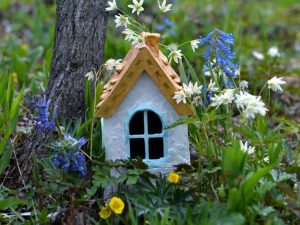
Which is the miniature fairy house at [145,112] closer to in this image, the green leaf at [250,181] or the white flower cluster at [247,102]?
the white flower cluster at [247,102]

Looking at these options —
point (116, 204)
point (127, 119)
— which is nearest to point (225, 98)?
point (127, 119)

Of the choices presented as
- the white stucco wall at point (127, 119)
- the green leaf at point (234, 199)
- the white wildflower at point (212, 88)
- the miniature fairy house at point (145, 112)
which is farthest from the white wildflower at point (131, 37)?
the green leaf at point (234, 199)

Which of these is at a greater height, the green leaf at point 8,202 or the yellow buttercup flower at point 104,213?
the green leaf at point 8,202

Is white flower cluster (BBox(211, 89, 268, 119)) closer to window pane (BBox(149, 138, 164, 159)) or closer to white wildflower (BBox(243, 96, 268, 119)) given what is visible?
white wildflower (BBox(243, 96, 268, 119))

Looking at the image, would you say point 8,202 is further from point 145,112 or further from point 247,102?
point 247,102

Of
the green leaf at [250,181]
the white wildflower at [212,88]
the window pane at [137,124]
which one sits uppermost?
the white wildflower at [212,88]

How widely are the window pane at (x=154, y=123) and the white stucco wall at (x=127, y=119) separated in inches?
1.7

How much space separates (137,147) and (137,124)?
0.10 metres

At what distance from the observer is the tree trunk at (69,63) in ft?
9.84

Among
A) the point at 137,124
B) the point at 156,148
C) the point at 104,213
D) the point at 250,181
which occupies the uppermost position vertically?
the point at 137,124

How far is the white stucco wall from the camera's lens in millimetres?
2627

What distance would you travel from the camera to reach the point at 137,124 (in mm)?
2678

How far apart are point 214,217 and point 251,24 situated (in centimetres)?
415

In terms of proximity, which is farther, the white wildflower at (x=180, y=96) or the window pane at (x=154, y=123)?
the window pane at (x=154, y=123)
